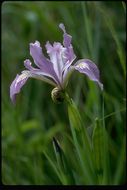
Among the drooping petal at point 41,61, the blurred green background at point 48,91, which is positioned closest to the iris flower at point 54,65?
the drooping petal at point 41,61

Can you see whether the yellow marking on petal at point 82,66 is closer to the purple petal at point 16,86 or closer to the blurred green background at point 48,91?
the purple petal at point 16,86

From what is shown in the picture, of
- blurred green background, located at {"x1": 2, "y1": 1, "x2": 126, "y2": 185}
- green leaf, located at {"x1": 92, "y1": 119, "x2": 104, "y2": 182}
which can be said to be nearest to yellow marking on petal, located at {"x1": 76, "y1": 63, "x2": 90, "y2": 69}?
green leaf, located at {"x1": 92, "y1": 119, "x2": 104, "y2": 182}

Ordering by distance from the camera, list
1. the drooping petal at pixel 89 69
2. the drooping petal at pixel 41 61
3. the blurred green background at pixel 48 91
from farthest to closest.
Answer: the blurred green background at pixel 48 91 < the drooping petal at pixel 41 61 < the drooping petal at pixel 89 69

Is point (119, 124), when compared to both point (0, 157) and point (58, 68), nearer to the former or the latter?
point (0, 157)

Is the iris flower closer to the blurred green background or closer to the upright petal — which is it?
the upright petal

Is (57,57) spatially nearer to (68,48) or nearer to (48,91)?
(68,48)

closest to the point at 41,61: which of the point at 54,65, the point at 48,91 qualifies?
the point at 54,65

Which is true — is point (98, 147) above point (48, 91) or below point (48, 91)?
below

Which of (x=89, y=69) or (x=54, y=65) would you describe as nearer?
(x=89, y=69)
